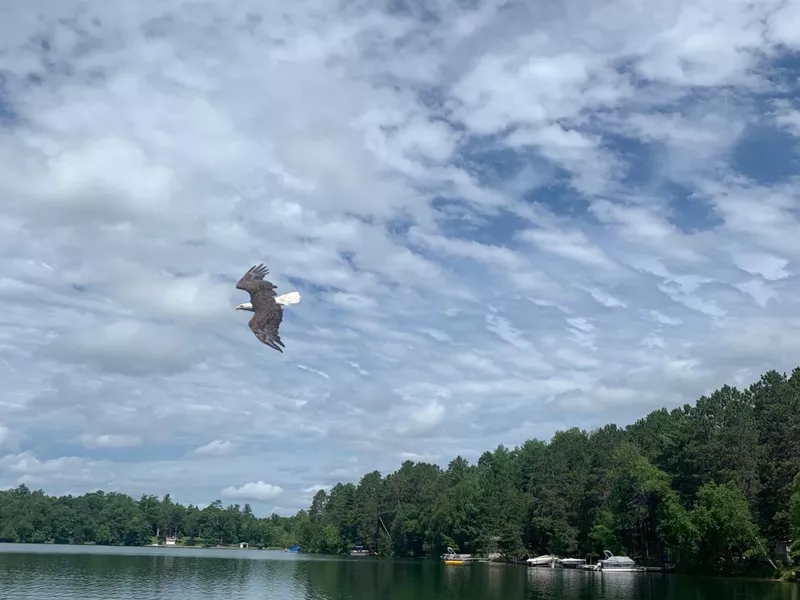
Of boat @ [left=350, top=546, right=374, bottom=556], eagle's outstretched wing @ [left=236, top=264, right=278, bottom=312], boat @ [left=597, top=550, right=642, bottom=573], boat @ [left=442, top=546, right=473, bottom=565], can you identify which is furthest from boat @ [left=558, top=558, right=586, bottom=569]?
eagle's outstretched wing @ [left=236, top=264, right=278, bottom=312]

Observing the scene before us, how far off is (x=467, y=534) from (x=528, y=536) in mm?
10130

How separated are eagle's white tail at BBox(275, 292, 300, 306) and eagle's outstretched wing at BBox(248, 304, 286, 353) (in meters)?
0.13

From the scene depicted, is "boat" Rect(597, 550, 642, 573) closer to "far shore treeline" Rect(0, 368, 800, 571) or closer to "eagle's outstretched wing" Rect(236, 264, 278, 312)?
"far shore treeline" Rect(0, 368, 800, 571)

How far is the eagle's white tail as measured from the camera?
15.5 metres

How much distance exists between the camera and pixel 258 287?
16031 millimetres

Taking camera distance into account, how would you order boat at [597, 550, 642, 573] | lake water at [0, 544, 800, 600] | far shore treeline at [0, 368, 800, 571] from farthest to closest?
boat at [597, 550, 642, 573], far shore treeline at [0, 368, 800, 571], lake water at [0, 544, 800, 600]

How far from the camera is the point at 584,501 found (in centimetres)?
10106

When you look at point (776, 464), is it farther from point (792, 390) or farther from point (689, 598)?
point (689, 598)

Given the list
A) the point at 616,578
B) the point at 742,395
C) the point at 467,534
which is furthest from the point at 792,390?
the point at 467,534

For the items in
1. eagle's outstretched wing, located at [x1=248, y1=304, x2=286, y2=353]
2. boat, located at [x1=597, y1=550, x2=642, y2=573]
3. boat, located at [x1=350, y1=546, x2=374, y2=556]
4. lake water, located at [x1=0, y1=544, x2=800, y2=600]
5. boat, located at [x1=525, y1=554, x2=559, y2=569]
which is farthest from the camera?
boat, located at [x1=350, y1=546, x2=374, y2=556]

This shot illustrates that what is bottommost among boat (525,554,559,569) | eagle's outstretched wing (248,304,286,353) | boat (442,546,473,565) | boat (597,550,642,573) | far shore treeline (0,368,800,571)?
boat (442,546,473,565)

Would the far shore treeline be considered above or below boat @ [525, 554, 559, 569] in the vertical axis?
above

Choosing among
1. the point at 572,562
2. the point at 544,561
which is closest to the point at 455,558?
the point at 544,561

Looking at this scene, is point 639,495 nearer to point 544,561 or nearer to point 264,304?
point 544,561
